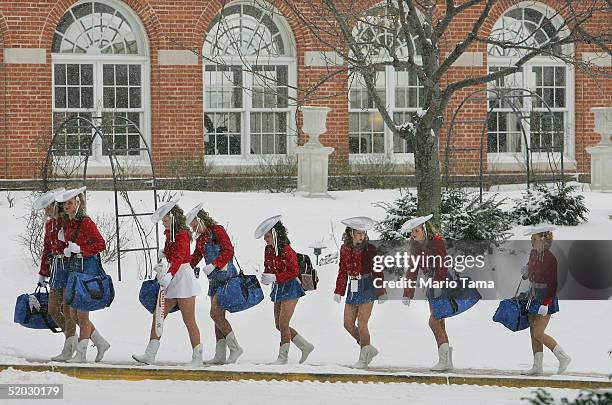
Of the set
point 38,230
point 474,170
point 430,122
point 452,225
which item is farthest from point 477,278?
point 474,170

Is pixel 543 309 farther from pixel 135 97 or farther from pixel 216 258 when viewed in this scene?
pixel 135 97

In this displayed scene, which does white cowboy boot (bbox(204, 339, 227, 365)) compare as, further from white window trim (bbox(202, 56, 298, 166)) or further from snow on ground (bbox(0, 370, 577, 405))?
white window trim (bbox(202, 56, 298, 166))

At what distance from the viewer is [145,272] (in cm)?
1661

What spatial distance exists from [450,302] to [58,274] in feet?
11.5

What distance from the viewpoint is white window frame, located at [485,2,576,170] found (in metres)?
26.4

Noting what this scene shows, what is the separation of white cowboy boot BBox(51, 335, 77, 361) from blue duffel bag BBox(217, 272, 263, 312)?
57.6 inches

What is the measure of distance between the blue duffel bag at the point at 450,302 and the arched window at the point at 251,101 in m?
13.7

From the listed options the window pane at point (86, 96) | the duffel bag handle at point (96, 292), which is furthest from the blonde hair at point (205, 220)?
the window pane at point (86, 96)

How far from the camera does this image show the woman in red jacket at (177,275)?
39.1ft

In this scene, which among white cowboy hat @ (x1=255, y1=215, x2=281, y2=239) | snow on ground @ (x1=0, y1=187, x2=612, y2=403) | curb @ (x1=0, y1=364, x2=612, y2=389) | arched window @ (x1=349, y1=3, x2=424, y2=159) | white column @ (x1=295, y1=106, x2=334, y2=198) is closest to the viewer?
curb @ (x1=0, y1=364, x2=612, y2=389)

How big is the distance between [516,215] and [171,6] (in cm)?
880

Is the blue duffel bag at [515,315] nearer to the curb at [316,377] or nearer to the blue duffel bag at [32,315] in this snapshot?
the curb at [316,377]

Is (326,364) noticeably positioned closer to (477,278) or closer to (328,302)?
(328,302)

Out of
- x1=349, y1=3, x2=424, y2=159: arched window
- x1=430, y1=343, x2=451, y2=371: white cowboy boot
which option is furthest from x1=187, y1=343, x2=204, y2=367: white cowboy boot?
x1=349, y1=3, x2=424, y2=159: arched window
